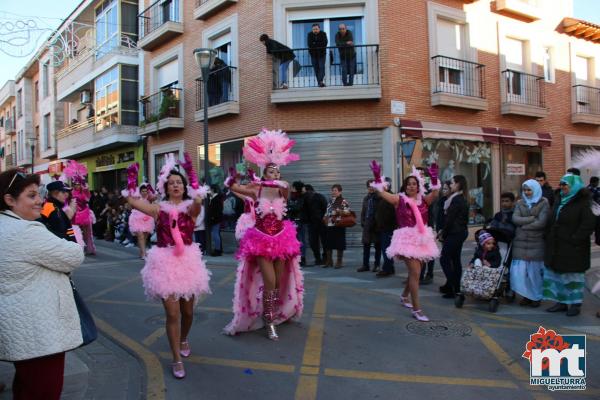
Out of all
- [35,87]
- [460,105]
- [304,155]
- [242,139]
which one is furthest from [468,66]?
[35,87]

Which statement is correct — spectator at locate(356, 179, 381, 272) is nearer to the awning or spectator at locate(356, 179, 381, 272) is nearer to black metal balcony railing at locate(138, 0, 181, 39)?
the awning

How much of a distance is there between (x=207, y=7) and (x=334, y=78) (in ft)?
16.5

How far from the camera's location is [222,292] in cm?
779

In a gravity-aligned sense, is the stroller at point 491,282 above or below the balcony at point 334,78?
below

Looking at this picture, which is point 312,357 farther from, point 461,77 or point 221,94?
point 461,77

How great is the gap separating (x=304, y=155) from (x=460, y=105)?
4.75m

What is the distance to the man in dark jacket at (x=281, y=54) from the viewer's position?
13.5 meters

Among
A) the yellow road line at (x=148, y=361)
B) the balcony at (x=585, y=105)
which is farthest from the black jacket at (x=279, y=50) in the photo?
the balcony at (x=585, y=105)

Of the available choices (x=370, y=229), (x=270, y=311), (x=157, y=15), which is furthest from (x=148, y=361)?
(x=157, y=15)

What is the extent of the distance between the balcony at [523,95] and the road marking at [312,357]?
37.8 feet

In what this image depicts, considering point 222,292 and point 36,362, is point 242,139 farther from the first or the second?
point 36,362

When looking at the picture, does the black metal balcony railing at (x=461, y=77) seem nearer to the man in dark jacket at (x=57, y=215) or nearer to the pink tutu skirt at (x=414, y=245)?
the pink tutu skirt at (x=414, y=245)

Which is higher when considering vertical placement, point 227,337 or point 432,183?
point 432,183

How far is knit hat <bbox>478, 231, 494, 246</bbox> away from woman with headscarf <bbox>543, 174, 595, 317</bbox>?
0.72m
